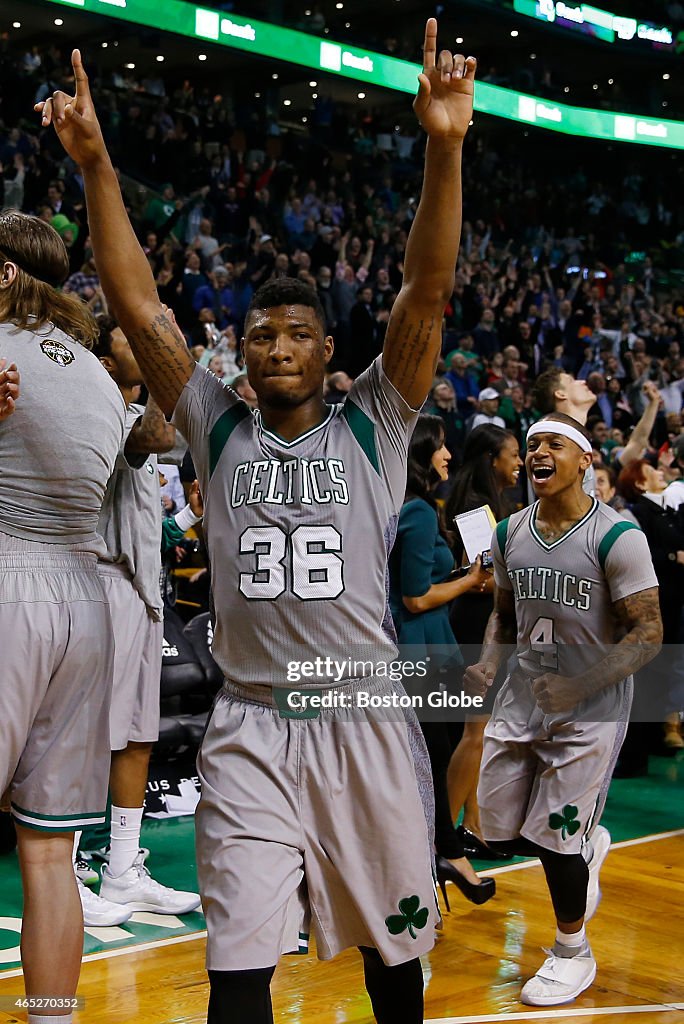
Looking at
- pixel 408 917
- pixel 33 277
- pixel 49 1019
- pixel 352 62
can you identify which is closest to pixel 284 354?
pixel 33 277

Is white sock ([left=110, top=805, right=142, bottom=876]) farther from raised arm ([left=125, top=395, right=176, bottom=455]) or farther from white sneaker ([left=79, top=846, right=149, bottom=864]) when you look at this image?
raised arm ([left=125, top=395, right=176, bottom=455])

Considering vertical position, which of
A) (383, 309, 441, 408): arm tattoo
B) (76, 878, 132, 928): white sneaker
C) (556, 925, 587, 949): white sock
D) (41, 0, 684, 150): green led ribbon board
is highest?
(41, 0, 684, 150): green led ribbon board

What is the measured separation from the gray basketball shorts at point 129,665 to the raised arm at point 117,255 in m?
2.01

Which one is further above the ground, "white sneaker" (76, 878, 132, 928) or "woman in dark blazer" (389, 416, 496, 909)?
"woman in dark blazer" (389, 416, 496, 909)

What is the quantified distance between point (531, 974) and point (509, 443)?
2.32 m

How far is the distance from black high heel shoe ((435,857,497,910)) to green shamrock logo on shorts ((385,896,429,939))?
2.10 meters

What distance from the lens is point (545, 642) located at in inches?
165

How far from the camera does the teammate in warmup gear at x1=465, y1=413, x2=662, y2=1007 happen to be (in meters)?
3.97

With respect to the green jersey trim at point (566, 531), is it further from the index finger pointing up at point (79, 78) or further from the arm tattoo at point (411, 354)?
the index finger pointing up at point (79, 78)

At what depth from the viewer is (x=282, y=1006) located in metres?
3.80

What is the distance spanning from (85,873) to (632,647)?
7.94ft

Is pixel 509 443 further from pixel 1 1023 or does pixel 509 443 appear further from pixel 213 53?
pixel 213 53

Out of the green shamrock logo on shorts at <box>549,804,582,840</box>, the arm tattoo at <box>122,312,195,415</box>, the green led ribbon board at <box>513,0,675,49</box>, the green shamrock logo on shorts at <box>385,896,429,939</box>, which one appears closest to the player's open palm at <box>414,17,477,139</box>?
the arm tattoo at <box>122,312,195,415</box>

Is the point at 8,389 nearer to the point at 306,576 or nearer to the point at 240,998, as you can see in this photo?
the point at 306,576
